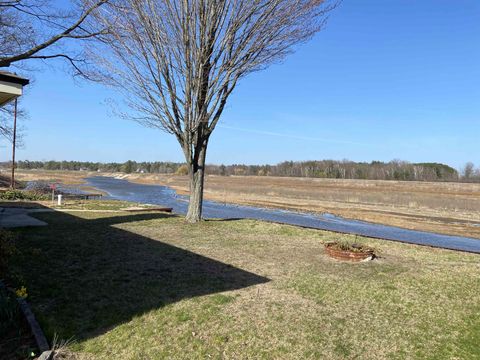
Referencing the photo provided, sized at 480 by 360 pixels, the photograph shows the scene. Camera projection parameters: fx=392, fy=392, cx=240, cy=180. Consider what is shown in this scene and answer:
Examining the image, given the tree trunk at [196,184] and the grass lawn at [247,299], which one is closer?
the grass lawn at [247,299]

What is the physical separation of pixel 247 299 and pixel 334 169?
365 feet

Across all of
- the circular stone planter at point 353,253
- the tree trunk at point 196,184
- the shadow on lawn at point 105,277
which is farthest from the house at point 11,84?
the circular stone planter at point 353,253

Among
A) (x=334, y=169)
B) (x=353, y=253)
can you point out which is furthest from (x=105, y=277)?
(x=334, y=169)

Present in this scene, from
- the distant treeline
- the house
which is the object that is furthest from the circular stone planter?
Result: the distant treeline

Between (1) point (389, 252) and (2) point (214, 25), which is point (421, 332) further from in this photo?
(2) point (214, 25)

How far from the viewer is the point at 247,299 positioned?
5.02 m

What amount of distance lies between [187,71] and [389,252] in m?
6.78

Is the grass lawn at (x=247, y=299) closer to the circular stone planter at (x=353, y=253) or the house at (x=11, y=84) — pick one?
the circular stone planter at (x=353, y=253)

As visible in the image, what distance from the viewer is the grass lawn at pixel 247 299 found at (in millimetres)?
3873

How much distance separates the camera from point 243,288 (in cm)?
546

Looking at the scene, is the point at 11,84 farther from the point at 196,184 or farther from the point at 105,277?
the point at 196,184

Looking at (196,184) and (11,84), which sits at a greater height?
(11,84)

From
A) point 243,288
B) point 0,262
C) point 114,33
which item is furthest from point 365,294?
point 114,33

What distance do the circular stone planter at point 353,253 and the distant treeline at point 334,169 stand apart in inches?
3347
